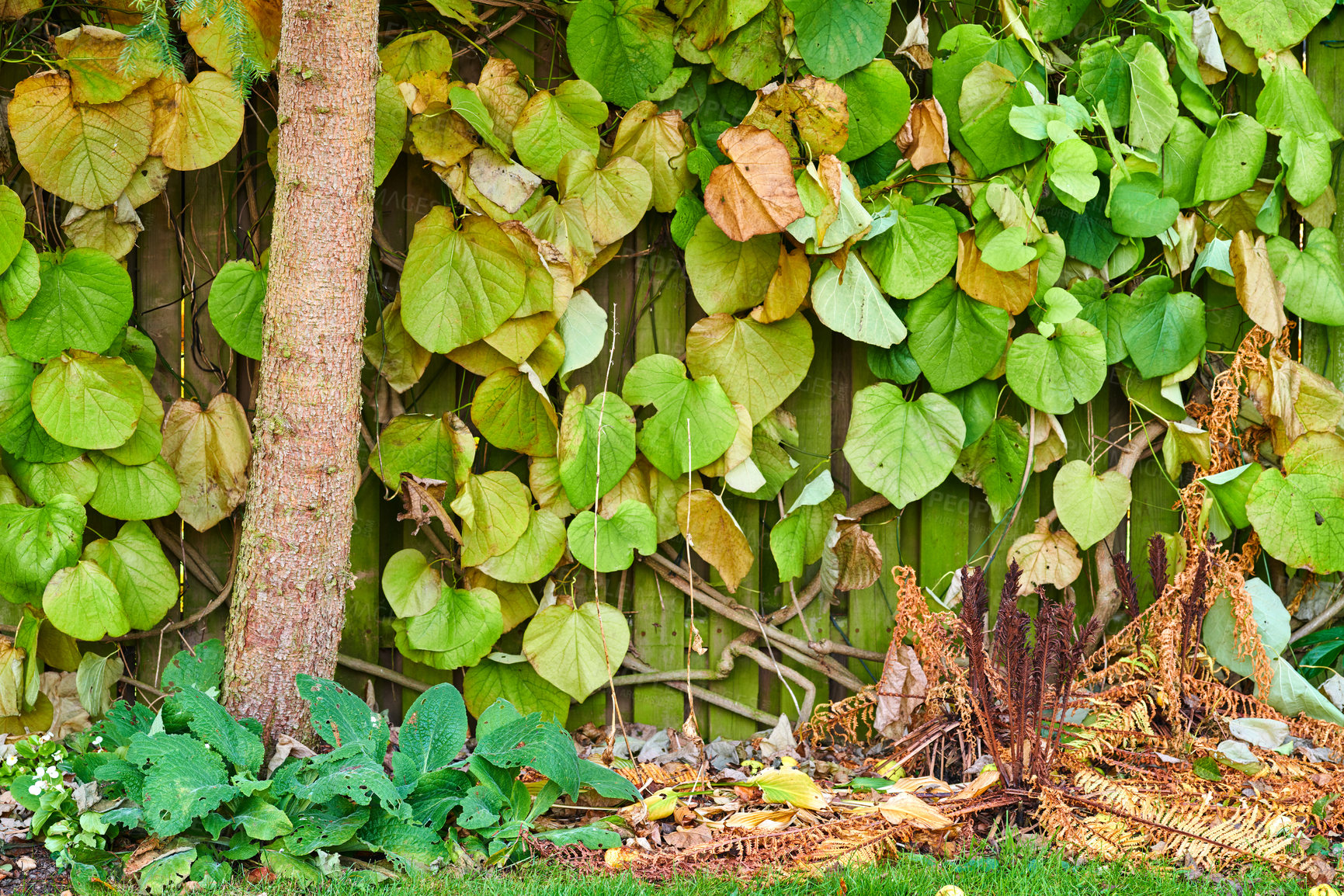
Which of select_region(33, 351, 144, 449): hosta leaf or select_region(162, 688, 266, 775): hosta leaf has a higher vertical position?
select_region(33, 351, 144, 449): hosta leaf

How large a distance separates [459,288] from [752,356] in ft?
1.97

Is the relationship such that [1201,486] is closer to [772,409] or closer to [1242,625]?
[1242,625]

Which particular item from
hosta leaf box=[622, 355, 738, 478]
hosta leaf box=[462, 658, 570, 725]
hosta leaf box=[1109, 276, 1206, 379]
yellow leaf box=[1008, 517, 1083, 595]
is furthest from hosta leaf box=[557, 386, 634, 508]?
hosta leaf box=[1109, 276, 1206, 379]

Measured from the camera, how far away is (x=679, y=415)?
1.97 m

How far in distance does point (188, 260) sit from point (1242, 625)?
227cm

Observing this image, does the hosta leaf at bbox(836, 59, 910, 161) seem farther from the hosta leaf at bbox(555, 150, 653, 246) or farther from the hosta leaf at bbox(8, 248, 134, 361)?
the hosta leaf at bbox(8, 248, 134, 361)

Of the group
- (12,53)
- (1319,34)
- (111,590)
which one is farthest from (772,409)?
(12,53)

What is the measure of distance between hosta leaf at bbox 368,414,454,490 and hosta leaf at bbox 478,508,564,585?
193 mm

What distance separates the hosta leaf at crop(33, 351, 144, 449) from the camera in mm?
1788

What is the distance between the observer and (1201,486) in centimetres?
207

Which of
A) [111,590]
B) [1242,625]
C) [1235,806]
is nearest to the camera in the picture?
[1235,806]

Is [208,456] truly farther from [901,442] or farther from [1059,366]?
[1059,366]

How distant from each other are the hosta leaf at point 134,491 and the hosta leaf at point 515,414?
0.61 metres

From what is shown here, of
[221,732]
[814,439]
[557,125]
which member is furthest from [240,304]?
[814,439]
